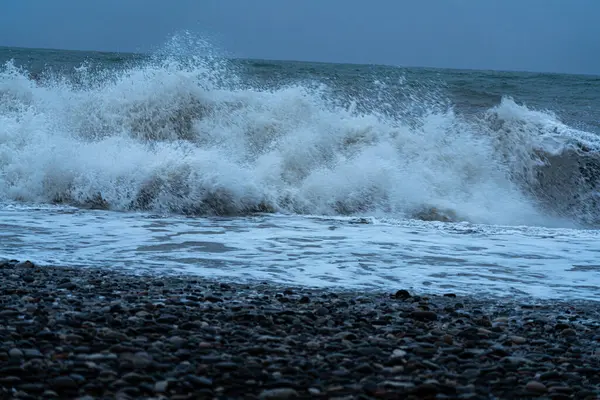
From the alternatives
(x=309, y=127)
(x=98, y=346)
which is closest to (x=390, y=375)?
(x=98, y=346)

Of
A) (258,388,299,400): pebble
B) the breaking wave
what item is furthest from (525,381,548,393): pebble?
the breaking wave

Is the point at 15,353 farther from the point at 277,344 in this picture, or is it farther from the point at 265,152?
the point at 265,152

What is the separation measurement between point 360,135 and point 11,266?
641 cm

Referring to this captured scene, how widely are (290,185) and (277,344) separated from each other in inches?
228

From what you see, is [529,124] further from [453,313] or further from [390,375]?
[390,375]

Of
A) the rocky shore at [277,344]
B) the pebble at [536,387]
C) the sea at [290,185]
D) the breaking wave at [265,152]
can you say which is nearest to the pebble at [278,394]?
the rocky shore at [277,344]

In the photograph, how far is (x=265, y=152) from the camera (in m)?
9.55

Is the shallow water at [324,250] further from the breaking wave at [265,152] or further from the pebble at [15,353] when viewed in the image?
the pebble at [15,353]

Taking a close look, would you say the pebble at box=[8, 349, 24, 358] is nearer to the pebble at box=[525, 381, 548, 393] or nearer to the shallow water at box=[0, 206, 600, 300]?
the pebble at box=[525, 381, 548, 393]

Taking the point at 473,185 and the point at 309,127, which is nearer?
the point at 473,185

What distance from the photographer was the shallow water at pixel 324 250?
15.5 feet

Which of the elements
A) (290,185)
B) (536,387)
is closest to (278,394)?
(536,387)

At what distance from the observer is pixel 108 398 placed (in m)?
2.26

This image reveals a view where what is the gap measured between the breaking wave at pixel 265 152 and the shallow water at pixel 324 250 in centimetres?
75
